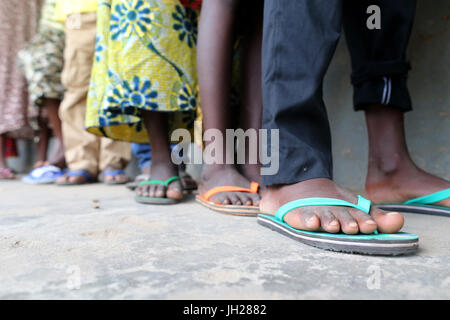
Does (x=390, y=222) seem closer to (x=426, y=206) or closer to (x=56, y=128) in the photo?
(x=426, y=206)

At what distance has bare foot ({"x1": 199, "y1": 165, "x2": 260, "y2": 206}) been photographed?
3.19ft

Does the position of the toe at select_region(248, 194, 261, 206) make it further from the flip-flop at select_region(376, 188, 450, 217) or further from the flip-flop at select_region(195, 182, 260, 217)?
the flip-flop at select_region(376, 188, 450, 217)

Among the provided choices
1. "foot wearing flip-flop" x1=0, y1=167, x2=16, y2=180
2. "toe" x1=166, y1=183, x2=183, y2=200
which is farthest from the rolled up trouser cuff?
"foot wearing flip-flop" x1=0, y1=167, x2=16, y2=180

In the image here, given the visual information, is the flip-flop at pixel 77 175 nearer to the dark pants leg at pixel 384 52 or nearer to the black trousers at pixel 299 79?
the black trousers at pixel 299 79

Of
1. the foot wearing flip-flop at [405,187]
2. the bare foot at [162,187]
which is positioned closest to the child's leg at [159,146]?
the bare foot at [162,187]

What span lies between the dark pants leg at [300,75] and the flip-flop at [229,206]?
217 millimetres

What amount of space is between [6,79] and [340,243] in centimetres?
299

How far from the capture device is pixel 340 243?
1.84ft

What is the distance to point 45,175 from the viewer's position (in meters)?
2.07

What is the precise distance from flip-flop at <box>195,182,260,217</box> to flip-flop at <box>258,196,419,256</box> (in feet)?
0.85

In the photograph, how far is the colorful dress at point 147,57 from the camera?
1.16m

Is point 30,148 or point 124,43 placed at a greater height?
point 124,43

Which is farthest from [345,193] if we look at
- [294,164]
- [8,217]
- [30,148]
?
[30,148]
